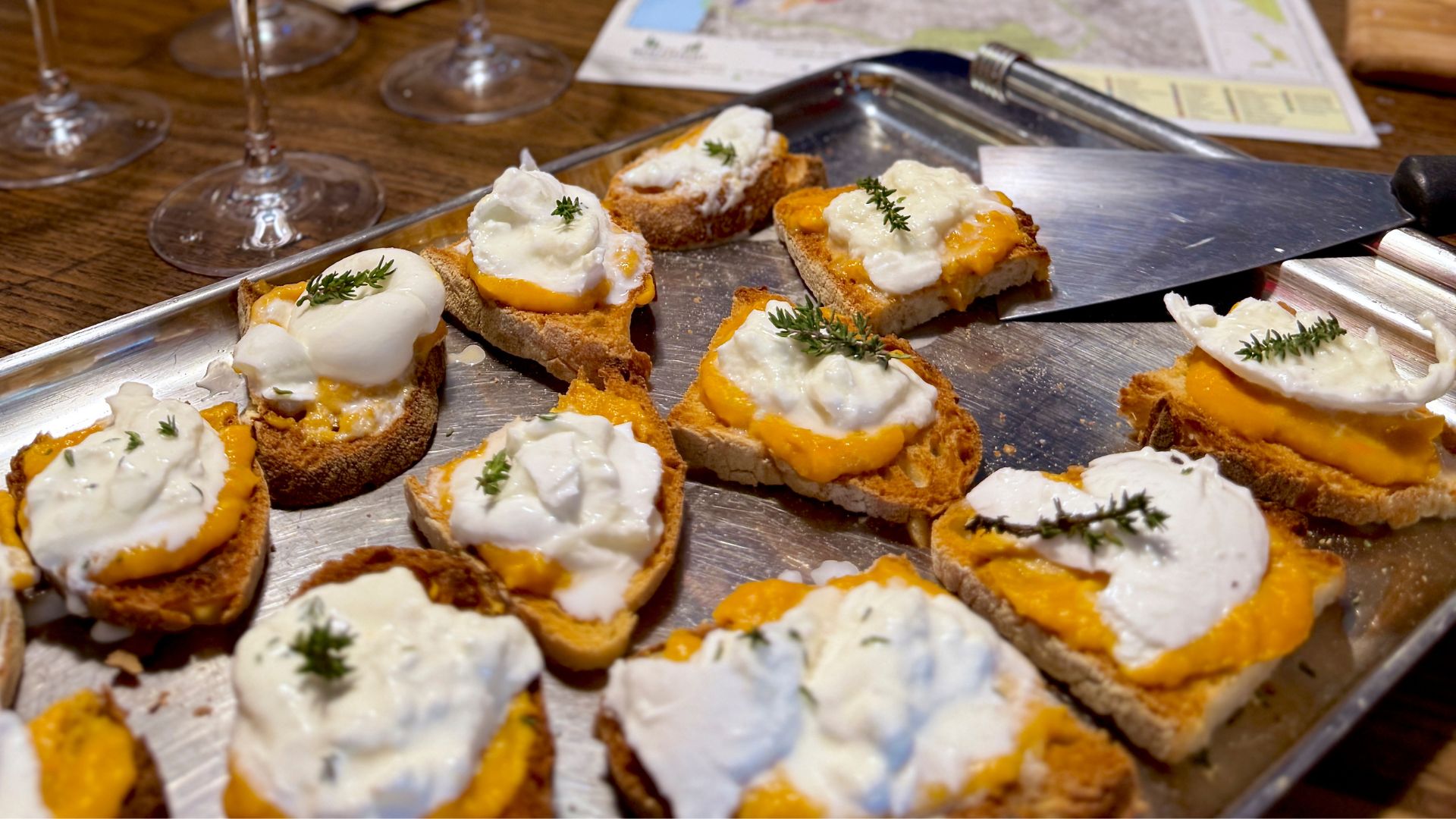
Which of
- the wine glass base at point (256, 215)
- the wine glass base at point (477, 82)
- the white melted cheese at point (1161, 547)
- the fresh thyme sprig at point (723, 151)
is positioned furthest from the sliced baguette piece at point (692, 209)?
the white melted cheese at point (1161, 547)

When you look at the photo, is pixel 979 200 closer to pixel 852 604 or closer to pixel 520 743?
pixel 852 604

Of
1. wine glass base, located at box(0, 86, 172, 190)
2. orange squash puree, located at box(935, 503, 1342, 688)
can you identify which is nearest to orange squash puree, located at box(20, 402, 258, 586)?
orange squash puree, located at box(935, 503, 1342, 688)

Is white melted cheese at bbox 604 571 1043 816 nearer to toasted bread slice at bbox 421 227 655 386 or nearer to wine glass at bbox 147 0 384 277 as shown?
toasted bread slice at bbox 421 227 655 386

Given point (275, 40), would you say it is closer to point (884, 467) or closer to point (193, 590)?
point (193, 590)

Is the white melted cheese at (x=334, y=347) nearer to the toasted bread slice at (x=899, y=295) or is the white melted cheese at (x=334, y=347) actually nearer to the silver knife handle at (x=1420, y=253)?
the toasted bread slice at (x=899, y=295)

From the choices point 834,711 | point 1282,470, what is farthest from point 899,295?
point 834,711

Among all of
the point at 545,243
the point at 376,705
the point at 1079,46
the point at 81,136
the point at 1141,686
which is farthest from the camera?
the point at 1079,46
